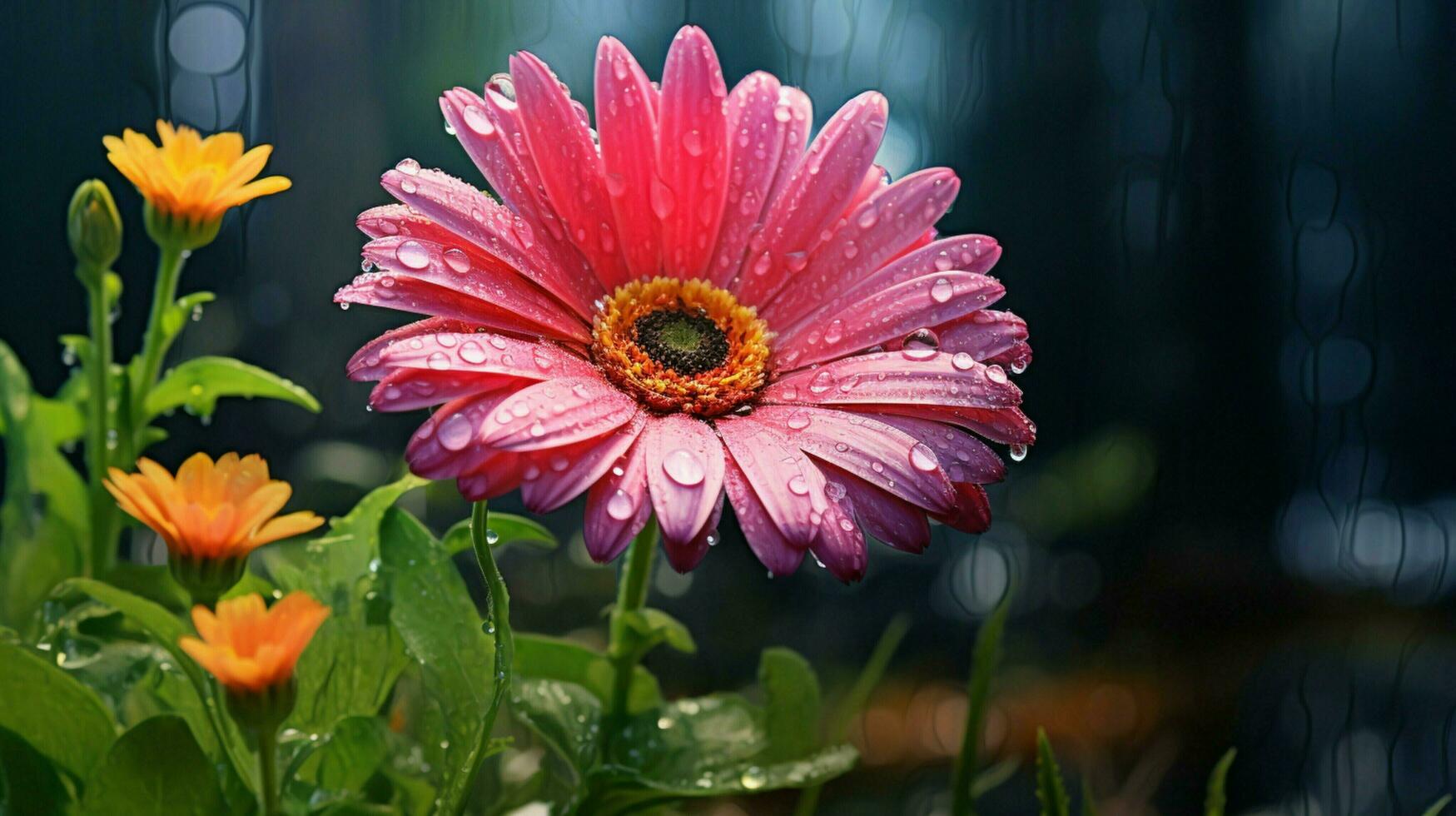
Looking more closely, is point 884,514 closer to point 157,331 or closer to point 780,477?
point 780,477

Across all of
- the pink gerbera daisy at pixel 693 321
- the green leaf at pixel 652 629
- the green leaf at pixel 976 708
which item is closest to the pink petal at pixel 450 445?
the pink gerbera daisy at pixel 693 321

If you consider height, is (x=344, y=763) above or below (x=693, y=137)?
below

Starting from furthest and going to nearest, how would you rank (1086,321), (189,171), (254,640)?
(1086,321)
(189,171)
(254,640)

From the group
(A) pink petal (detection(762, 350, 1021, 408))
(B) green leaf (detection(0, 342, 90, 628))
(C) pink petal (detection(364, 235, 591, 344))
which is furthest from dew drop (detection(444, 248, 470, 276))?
(B) green leaf (detection(0, 342, 90, 628))

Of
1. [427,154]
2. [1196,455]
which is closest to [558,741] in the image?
[427,154]

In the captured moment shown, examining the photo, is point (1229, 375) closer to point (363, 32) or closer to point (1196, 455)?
point (1196, 455)

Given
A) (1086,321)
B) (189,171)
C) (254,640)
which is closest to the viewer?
(254,640)

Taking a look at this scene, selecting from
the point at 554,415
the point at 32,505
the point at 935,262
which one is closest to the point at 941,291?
the point at 935,262
